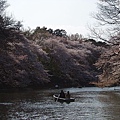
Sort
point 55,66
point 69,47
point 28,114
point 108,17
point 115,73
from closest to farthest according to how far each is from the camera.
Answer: point 115,73
point 108,17
point 28,114
point 55,66
point 69,47

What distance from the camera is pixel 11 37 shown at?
27812mm

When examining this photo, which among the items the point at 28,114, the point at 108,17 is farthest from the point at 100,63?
the point at 28,114

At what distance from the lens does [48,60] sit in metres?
66.9

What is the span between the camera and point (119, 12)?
16703 mm

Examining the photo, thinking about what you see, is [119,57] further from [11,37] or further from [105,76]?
[11,37]

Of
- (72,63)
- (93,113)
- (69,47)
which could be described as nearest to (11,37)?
(93,113)

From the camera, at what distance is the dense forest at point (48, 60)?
16688mm

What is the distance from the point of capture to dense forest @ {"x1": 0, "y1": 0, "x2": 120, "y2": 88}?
16.7 metres

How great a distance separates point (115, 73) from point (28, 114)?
1145cm

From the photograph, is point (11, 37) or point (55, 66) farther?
point (55, 66)

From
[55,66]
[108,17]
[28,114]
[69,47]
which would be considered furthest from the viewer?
[69,47]

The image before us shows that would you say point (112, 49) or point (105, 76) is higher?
point (112, 49)

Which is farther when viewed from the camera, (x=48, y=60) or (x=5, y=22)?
(x=48, y=60)

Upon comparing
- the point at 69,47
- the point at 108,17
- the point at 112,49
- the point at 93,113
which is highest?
the point at 69,47
